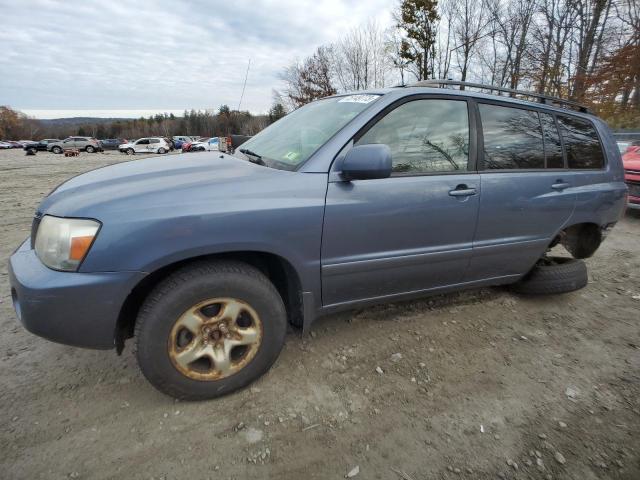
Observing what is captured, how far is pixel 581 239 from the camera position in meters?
3.32

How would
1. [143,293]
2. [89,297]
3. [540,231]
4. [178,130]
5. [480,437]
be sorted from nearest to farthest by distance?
A: [89,297], [480,437], [143,293], [540,231], [178,130]

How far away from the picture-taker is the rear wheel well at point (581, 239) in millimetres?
3158

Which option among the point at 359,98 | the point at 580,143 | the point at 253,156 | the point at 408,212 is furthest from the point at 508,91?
the point at 253,156

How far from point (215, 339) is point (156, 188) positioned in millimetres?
857

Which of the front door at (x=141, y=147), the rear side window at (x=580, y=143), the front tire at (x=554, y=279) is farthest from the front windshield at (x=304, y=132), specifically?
the front door at (x=141, y=147)

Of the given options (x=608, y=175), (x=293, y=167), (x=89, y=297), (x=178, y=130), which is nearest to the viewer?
(x=89, y=297)

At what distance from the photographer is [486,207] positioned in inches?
97.5

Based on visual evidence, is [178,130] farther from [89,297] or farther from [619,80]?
[89,297]

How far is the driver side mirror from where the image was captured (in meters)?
1.93

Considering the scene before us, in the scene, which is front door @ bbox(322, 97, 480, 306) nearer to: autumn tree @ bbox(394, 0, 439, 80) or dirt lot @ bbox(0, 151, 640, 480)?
dirt lot @ bbox(0, 151, 640, 480)

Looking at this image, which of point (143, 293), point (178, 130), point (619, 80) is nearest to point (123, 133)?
point (178, 130)

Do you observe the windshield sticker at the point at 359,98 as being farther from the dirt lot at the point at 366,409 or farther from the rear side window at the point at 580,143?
the rear side window at the point at 580,143

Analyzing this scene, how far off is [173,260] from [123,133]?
95.3 meters

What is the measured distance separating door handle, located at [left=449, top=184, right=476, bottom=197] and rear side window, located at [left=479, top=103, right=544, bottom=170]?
0.27 meters
